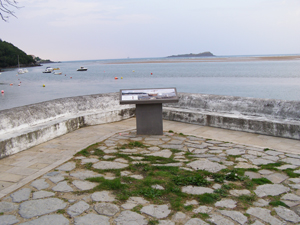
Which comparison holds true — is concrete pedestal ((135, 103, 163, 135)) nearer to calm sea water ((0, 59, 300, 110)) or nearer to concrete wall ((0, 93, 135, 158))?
concrete wall ((0, 93, 135, 158))

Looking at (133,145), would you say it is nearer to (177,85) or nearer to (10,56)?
(177,85)

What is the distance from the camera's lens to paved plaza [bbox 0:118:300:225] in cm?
298

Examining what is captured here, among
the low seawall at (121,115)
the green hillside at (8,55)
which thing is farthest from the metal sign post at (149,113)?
the green hillside at (8,55)

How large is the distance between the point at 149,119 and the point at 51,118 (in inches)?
88.0

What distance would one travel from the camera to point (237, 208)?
3.12m

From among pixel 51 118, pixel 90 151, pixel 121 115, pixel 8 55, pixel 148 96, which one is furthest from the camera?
pixel 8 55

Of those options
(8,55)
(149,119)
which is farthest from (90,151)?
(8,55)

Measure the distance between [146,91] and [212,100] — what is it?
2.10m

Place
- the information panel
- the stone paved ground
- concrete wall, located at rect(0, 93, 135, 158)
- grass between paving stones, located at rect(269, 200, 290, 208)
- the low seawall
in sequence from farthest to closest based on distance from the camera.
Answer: the information panel
the low seawall
concrete wall, located at rect(0, 93, 135, 158)
grass between paving stones, located at rect(269, 200, 290, 208)
the stone paved ground

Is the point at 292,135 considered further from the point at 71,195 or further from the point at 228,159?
the point at 71,195

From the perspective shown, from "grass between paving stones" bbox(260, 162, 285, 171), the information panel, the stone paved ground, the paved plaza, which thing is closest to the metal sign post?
the information panel

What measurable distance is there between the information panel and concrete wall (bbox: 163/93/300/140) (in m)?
1.31

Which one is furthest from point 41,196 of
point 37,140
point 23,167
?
point 37,140

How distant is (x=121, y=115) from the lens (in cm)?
799
